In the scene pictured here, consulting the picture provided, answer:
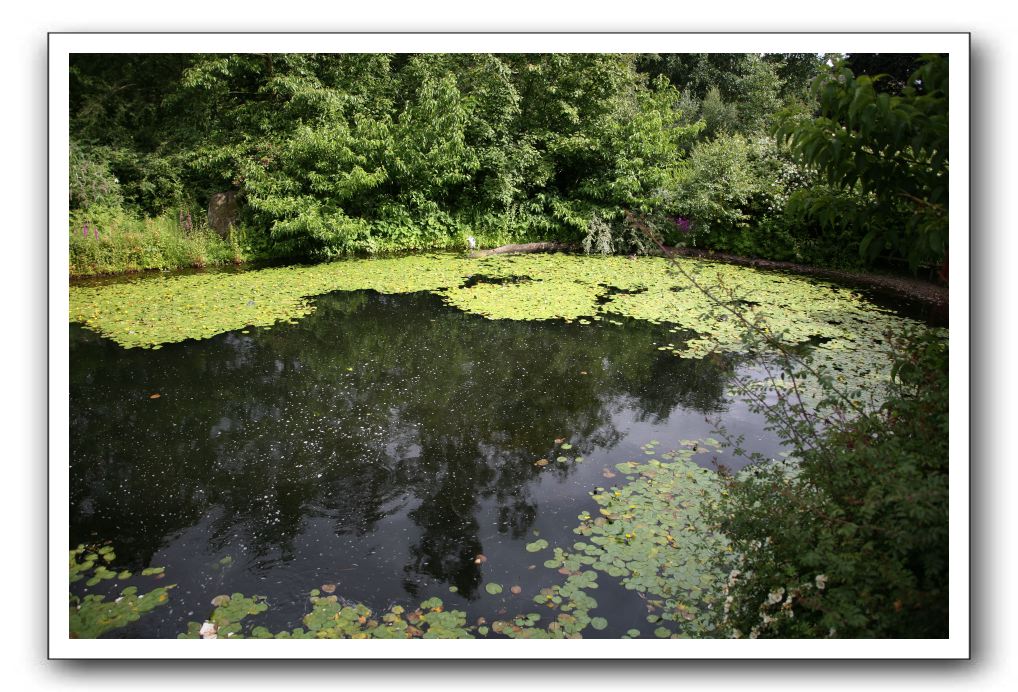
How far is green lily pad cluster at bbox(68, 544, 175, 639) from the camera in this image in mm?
2539

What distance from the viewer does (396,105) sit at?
10.5 m

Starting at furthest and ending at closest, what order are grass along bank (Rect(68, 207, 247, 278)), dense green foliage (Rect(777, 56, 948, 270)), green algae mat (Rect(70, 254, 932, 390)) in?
grass along bank (Rect(68, 207, 247, 278)) < green algae mat (Rect(70, 254, 932, 390)) < dense green foliage (Rect(777, 56, 948, 270))

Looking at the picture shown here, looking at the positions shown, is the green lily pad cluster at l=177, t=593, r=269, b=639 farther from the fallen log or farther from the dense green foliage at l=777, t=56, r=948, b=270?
the fallen log

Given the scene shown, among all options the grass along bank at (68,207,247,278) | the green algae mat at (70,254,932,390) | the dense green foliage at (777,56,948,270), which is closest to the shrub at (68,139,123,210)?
the grass along bank at (68,207,247,278)

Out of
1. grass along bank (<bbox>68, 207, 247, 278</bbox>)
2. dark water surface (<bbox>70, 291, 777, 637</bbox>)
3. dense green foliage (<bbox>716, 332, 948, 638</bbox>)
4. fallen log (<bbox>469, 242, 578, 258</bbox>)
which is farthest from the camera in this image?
fallen log (<bbox>469, 242, 578, 258</bbox>)

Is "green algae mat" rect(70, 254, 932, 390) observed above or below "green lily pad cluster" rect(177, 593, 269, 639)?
above

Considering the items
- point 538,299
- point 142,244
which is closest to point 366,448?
point 538,299

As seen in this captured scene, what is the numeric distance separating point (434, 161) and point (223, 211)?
11.3 ft

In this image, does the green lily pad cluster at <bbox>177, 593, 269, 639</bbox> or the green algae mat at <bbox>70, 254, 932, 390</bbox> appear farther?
the green algae mat at <bbox>70, 254, 932, 390</bbox>

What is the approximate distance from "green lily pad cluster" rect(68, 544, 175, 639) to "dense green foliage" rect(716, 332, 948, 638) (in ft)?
7.89

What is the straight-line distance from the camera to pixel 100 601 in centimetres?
274
